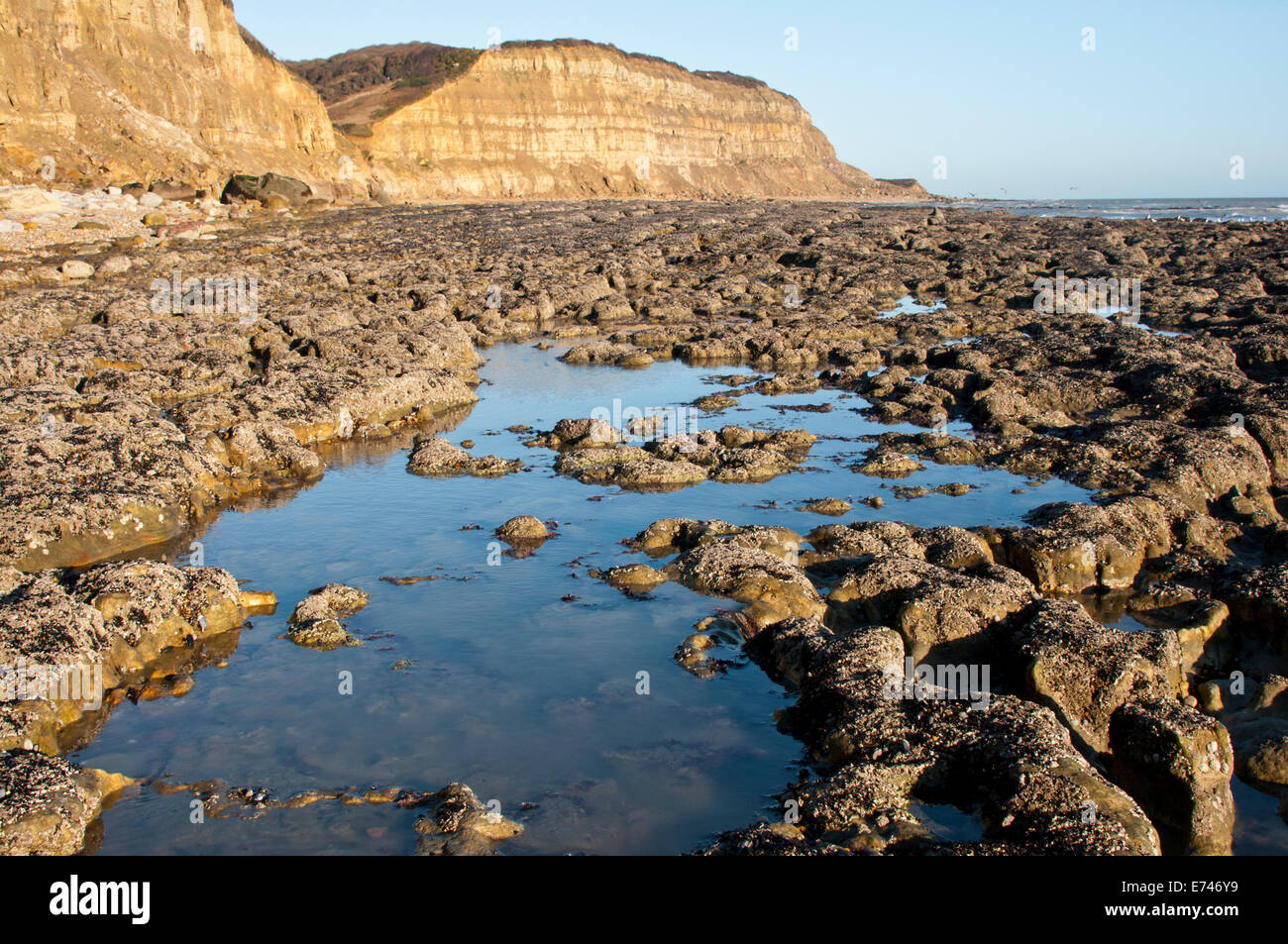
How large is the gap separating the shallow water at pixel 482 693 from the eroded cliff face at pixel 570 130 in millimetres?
62091

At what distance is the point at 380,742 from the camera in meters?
6.58

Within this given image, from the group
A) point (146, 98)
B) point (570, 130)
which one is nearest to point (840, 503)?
point (146, 98)

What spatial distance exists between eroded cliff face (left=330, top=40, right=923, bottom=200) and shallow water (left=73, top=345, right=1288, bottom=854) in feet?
204

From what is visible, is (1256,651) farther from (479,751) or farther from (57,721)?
(57,721)

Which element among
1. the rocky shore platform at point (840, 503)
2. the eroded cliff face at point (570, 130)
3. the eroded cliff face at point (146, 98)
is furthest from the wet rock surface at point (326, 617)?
the eroded cliff face at point (570, 130)

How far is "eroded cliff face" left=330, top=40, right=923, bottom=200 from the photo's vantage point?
72.1 m

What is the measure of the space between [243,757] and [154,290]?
2032cm

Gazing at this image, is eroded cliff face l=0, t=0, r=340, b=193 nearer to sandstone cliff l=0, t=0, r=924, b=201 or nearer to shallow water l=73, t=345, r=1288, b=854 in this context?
sandstone cliff l=0, t=0, r=924, b=201

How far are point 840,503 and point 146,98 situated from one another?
48.0 meters

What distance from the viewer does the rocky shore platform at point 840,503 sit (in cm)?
584

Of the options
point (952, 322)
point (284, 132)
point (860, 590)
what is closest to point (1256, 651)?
point (860, 590)

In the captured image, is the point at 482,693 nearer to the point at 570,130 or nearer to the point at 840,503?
the point at 840,503

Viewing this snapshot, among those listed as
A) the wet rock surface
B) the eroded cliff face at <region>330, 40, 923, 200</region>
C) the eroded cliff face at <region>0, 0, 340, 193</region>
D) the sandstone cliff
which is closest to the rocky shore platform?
the wet rock surface

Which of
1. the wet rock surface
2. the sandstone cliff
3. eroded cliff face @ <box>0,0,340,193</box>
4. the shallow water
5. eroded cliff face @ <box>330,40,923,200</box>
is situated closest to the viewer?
the shallow water
